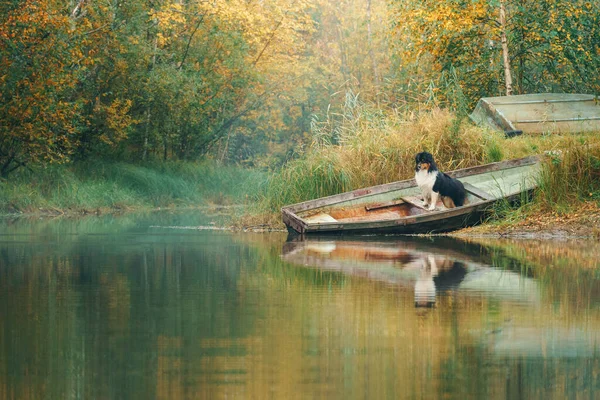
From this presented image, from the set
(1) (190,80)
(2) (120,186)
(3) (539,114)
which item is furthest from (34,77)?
(3) (539,114)

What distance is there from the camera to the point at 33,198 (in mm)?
33906

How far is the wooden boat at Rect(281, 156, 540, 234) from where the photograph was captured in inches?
813

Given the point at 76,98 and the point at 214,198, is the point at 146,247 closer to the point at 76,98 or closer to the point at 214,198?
the point at 76,98

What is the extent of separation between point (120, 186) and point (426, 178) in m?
19.5

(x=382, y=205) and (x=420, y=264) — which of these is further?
(x=382, y=205)

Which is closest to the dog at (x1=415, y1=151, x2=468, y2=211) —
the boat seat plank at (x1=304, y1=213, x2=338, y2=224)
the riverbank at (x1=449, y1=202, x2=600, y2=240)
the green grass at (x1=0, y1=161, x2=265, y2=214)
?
the riverbank at (x1=449, y1=202, x2=600, y2=240)

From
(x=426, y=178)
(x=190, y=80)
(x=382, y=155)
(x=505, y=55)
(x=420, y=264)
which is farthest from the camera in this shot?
(x=190, y=80)

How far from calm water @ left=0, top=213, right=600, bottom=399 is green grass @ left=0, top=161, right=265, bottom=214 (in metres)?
15.8

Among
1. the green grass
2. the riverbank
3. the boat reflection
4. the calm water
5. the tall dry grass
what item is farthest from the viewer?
the green grass

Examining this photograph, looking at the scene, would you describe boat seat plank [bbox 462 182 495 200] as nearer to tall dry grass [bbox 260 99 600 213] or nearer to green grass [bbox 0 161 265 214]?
tall dry grass [bbox 260 99 600 213]

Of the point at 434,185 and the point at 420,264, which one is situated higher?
the point at 434,185

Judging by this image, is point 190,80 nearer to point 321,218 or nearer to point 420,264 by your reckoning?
point 321,218

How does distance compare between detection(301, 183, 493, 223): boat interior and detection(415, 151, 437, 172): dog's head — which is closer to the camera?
detection(415, 151, 437, 172): dog's head

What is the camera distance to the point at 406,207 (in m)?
22.5
